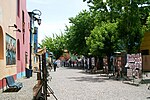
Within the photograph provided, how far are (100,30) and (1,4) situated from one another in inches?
780

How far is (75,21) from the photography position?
5728 centimetres

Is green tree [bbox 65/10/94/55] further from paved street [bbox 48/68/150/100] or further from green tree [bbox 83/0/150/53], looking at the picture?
paved street [bbox 48/68/150/100]

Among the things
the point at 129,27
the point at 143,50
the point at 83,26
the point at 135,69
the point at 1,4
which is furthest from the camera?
the point at 83,26

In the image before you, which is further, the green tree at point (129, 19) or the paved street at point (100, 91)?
the green tree at point (129, 19)

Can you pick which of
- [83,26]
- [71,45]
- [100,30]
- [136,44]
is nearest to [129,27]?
[136,44]

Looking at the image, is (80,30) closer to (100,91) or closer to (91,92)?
(100,91)

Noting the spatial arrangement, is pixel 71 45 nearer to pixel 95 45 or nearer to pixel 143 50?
pixel 143 50

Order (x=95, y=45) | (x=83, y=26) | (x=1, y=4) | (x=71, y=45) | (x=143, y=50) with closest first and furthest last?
(x=1, y=4) → (x=95, y=45) → (x=143, y=50) → (x=83, y=26) → (x=71, y=45)

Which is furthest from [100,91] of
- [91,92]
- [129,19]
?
[129,19]

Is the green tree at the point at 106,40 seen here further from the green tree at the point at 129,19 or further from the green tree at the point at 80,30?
the green tree at the point at 80,30

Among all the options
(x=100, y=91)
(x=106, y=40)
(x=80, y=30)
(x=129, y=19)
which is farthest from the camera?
(x=80, y=30)

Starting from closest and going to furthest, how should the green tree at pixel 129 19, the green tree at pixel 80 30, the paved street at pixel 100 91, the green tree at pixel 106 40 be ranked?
the paved street at pixel 100 91
the green tree at pixel 129 19
the green tree at pixel 106 40
the green tree at pixel 80 30

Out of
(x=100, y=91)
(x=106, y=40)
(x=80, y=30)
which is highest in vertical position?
(x=80, y=30)

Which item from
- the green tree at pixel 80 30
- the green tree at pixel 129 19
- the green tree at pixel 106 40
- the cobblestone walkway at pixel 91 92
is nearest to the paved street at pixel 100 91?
the cobblestone walkway at pixel 91 92
